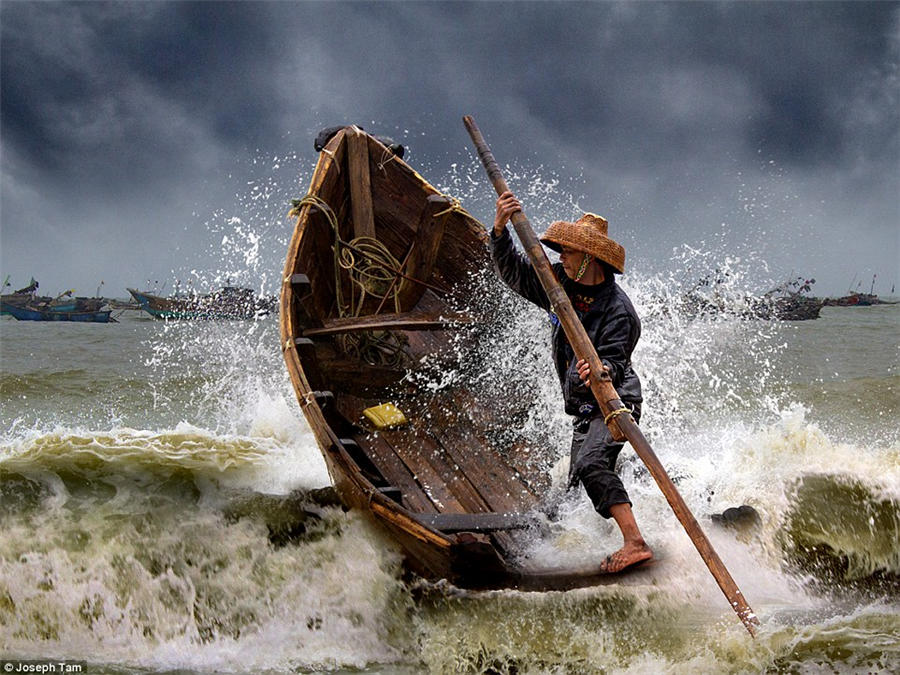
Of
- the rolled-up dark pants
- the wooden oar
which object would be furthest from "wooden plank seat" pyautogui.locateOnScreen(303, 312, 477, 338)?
the rolled-up dark pants

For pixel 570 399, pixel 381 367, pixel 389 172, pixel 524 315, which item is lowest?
pixel 570 399

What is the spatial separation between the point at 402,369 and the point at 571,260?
2146 millimetres

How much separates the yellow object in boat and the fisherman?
1.48 metres

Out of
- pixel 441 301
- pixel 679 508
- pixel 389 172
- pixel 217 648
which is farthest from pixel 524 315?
pixel 217 648

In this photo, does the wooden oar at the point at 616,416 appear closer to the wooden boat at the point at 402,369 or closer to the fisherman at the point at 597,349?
the fisherman at the point at 597,349

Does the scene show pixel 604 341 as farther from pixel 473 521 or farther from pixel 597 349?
pixel 473 521

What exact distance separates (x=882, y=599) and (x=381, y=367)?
10.7 ft

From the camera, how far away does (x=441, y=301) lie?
231 inches

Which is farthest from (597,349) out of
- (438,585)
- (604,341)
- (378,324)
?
(378,324)

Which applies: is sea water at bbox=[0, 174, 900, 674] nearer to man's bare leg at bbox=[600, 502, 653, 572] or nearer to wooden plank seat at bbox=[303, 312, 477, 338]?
man's bare leg at bbox=[600, 502, 653, 572]

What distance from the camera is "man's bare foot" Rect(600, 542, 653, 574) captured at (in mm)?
3295

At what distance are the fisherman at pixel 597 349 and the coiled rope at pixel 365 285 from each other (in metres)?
1.86

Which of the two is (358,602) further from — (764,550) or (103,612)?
(764,550)

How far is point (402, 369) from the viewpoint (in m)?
5.49
